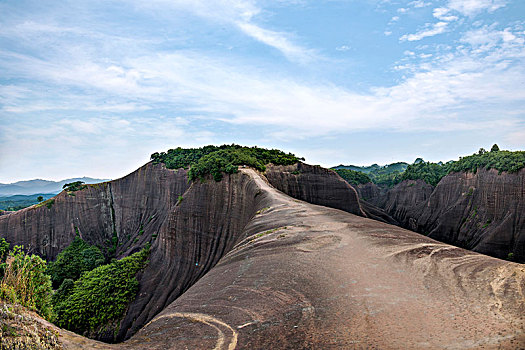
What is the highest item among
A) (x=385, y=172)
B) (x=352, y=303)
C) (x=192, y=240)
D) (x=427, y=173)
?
(x=385, y=172)

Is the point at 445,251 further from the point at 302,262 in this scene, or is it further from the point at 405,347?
the point at 405,347

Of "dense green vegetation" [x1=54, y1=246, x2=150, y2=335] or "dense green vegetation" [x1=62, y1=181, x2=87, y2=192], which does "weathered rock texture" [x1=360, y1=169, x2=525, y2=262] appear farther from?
"dense green vegetation" [x1=62, y1=181, x2=87, y2=192]

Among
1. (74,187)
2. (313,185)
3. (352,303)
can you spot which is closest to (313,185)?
(313,185)

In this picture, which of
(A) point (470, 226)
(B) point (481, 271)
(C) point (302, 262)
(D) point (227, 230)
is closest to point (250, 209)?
(D) point (227, 230)

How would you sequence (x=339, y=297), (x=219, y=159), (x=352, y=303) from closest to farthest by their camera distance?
(x=352, y=303) → (x=339, y=297) → (x=219, y=159)

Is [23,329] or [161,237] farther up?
[23,329]

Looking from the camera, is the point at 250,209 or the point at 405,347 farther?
the point at 250,209

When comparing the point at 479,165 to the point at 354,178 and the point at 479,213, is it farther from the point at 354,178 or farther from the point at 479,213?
the point at 354,178

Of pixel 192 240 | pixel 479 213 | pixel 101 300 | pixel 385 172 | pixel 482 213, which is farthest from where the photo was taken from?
pixel 385 172
